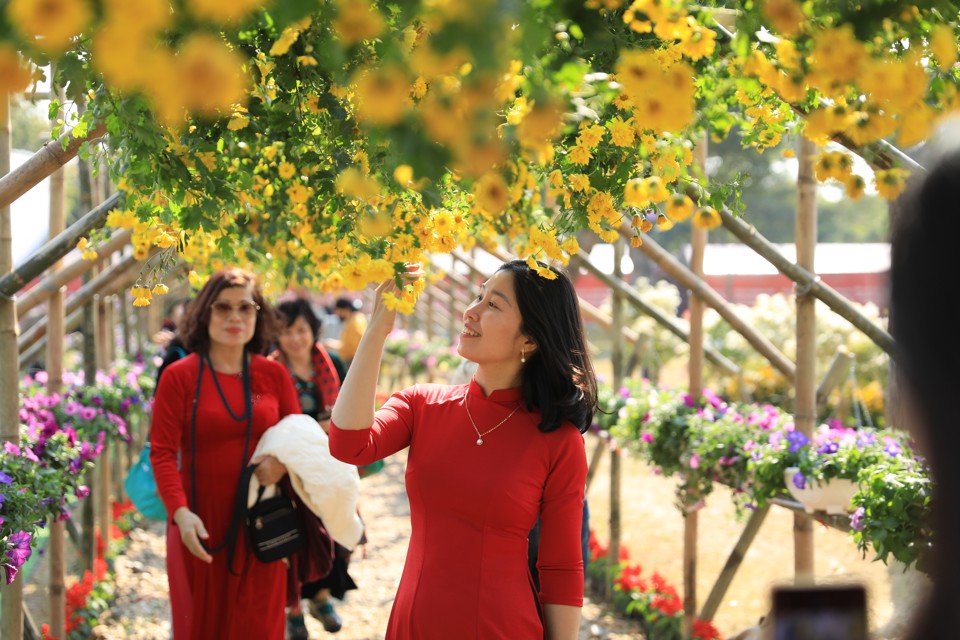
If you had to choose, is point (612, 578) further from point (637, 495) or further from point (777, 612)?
point (777, 612)

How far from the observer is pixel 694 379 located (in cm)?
427

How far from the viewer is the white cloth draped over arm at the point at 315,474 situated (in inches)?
125

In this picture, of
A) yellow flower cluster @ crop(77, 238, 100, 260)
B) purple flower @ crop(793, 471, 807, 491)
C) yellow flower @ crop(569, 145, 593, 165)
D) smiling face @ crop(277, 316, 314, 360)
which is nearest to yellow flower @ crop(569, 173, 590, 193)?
yellow flower @ crop(569, 145, 593, 165)

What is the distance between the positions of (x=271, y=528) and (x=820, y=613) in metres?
2.51

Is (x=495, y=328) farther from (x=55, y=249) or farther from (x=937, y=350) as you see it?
(x=55, y=249)

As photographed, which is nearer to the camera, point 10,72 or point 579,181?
point 10,72

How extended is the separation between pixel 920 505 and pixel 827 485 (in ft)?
2.15

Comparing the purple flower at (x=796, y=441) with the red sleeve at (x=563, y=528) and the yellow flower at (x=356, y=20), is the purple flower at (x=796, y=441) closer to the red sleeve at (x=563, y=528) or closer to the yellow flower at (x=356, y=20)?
the red sleeve at (x=563, y=528)

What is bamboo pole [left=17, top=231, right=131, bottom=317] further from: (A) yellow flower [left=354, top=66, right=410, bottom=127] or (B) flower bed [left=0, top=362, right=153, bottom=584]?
(A) yellow flower [left=354, top=66, right=410, bottom=127]

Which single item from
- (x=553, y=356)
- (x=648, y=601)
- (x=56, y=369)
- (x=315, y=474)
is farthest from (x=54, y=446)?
(x=648, y=601)

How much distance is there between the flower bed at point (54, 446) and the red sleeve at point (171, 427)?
1.07ft

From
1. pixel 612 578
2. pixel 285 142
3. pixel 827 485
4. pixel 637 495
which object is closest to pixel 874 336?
pixel 827 485

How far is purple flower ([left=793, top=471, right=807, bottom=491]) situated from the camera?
3010mm

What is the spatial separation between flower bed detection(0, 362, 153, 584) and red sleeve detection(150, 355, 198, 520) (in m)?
0.33
